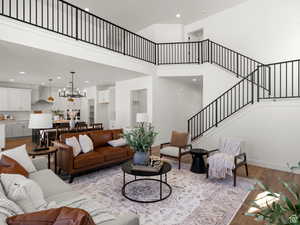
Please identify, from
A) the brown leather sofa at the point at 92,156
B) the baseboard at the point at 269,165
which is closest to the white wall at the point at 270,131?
the baseboard at the point at 269,165

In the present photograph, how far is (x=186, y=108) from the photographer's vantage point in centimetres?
824

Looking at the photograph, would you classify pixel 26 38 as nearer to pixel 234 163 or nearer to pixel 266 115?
pixel 234 163

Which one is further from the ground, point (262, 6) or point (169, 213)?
point (262, 6)

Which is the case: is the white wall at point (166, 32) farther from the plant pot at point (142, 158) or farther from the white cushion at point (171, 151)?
the plant pot at point (142, 158)

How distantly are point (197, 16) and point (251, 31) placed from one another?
7.39 ft

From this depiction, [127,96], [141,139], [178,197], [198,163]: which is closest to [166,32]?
[127,96]

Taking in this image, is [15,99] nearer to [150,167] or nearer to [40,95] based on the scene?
[40,95]

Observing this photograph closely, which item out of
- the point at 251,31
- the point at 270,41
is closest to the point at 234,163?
the point at 270,41

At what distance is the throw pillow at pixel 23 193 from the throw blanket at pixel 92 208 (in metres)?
0.20

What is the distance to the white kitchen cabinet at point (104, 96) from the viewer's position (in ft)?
30.1

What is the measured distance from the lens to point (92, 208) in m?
1.68

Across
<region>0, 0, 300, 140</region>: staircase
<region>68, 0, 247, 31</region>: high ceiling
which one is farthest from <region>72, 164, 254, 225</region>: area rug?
<region>68, 0, 247, 31</region>: high ceiling

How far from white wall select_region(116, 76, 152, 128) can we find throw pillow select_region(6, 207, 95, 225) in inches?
228

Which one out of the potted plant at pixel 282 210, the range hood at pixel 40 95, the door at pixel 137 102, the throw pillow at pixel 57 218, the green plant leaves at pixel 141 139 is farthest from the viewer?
the range hood at pixel 40 95
